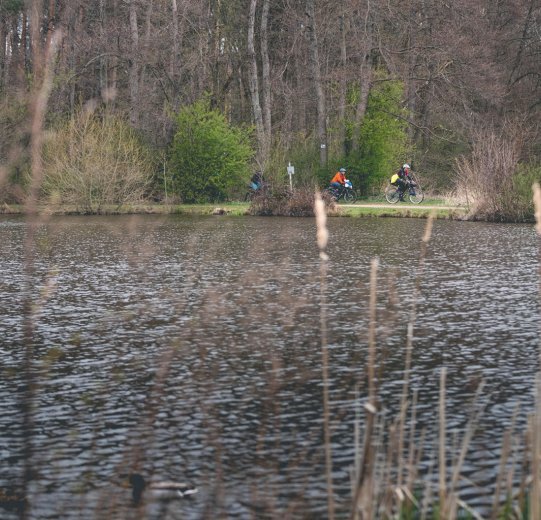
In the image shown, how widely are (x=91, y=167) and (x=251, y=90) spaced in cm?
1081

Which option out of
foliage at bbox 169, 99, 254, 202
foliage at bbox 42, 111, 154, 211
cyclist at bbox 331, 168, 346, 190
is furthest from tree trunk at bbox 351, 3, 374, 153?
foliage at bbox 42, 111, 154, 211

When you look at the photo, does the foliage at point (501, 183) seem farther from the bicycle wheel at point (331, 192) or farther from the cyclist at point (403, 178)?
the bicycle wheel at point (331, 192)

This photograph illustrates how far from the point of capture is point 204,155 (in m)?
48.4

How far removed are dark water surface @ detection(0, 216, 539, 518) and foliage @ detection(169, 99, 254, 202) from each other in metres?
27.1

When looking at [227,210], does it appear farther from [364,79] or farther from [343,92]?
[364,79]

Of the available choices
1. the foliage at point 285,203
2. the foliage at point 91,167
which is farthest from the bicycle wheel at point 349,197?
the foliage at point 91,167

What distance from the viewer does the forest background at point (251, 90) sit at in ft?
153

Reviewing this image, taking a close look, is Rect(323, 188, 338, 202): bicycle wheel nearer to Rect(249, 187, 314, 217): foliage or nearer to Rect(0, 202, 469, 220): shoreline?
Rect(0, 202, 469, 220): shoreline

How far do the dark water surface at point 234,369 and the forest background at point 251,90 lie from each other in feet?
85.4

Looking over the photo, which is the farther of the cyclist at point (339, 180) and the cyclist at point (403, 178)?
the cyclist at point (339, 180)

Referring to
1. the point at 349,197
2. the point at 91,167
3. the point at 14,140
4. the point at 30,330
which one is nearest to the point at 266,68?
the point at 349,197

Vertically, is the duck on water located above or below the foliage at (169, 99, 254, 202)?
below

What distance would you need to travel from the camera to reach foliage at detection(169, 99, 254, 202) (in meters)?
48.5

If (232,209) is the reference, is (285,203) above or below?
above
